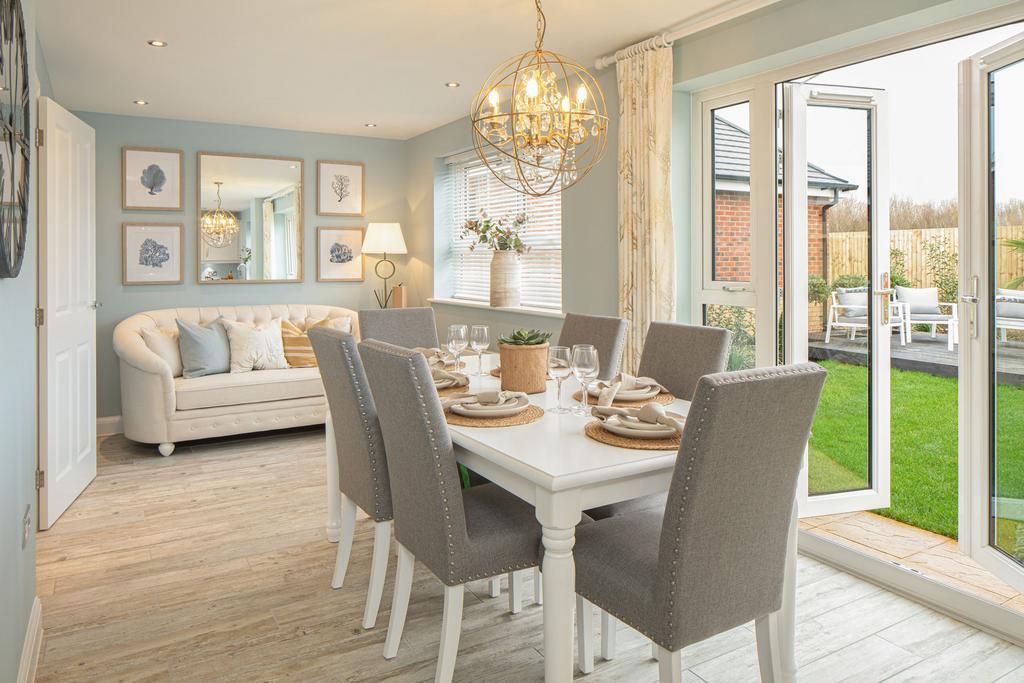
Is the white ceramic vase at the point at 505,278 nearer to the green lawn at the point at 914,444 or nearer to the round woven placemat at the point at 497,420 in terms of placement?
the green lawn at the point at 914,444

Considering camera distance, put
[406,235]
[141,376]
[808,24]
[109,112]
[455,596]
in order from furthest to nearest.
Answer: [406,235] < [109,112] < [141,376] < [808,24] < [455,596]

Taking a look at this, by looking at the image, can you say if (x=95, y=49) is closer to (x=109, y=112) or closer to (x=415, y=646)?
(x=109, y=112)

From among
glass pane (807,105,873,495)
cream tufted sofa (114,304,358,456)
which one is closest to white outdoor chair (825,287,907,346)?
glass pane (807,105,873,495)

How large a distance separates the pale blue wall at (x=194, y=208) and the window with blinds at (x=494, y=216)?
0.77 meters

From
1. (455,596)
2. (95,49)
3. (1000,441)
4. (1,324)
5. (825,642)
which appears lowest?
(825,642)

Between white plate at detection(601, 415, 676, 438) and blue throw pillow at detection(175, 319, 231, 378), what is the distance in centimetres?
401

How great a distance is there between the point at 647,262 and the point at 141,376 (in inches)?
136

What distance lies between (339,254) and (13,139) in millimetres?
4681

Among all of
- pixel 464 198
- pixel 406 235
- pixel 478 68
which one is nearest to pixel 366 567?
pixel 478 68

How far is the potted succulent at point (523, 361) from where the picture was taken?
8.61ft

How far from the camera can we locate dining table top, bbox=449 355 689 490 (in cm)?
175

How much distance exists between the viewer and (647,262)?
147 inches

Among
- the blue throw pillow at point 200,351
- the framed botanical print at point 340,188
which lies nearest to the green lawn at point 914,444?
the blue throw pillow at point 200,351

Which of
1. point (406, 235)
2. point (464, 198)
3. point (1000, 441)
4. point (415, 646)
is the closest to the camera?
point (415, 646)
